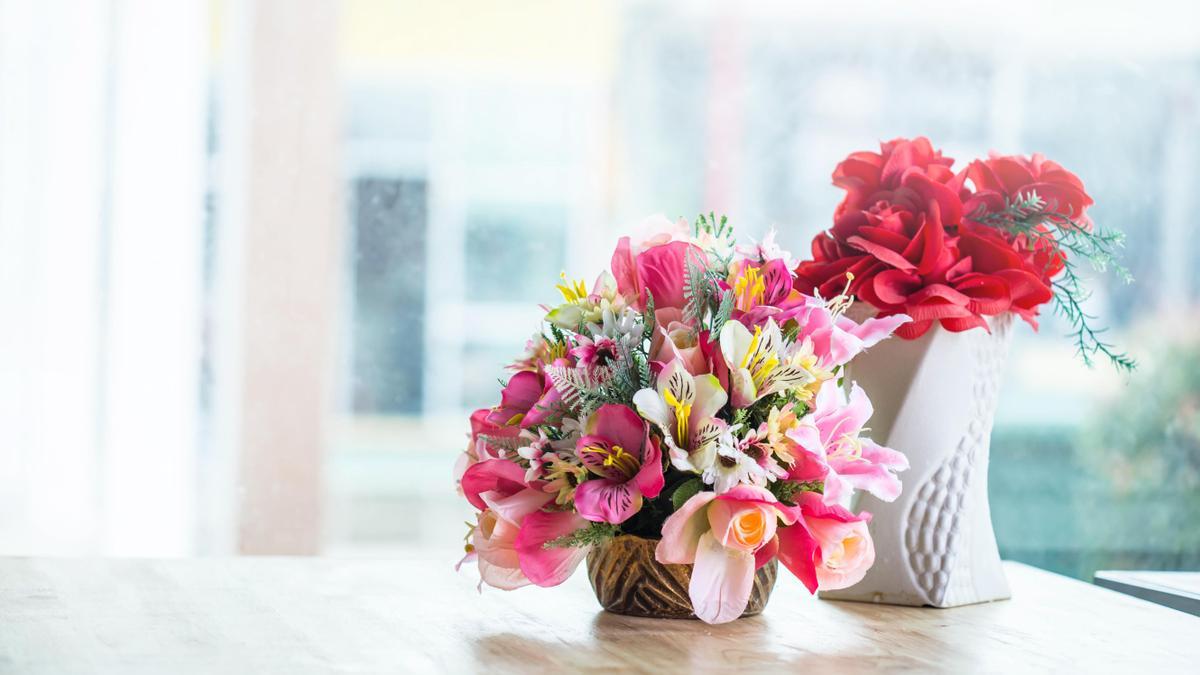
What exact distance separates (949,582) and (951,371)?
0.57 ft

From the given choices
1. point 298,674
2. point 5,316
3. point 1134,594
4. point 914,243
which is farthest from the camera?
point 5,316

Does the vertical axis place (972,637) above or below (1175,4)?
below

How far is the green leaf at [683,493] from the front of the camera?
0.86 m

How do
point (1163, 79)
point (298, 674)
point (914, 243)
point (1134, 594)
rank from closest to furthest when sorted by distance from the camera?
point (298, 674) < point (914, 243) < point (1134, 594) < point (1163, 79)

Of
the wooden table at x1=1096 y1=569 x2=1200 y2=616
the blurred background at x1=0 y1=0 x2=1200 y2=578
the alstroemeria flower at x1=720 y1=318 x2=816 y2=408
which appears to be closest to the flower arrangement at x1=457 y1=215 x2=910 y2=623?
the alstroemeria flower at x1=720 y1=318 x2=816 y2=408

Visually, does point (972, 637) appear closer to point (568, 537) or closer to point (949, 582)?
point (949, 582)

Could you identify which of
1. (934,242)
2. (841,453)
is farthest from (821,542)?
(934,242)

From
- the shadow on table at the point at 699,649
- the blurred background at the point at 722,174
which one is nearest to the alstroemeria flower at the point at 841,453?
the shadow on table at the point at 699,649

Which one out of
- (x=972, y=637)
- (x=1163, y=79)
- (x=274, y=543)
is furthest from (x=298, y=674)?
(x=1163, y=79)

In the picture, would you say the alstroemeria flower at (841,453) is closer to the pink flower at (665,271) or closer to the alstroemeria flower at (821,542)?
the alstroemeria flower at (821,542)

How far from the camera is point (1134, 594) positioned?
47.8 inches

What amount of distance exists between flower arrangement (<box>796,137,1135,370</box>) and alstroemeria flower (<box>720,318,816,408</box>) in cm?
15

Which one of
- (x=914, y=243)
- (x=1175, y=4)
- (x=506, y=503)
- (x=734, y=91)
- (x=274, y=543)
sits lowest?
(x=274, y=543)

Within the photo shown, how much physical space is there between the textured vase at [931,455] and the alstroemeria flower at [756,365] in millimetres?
188
